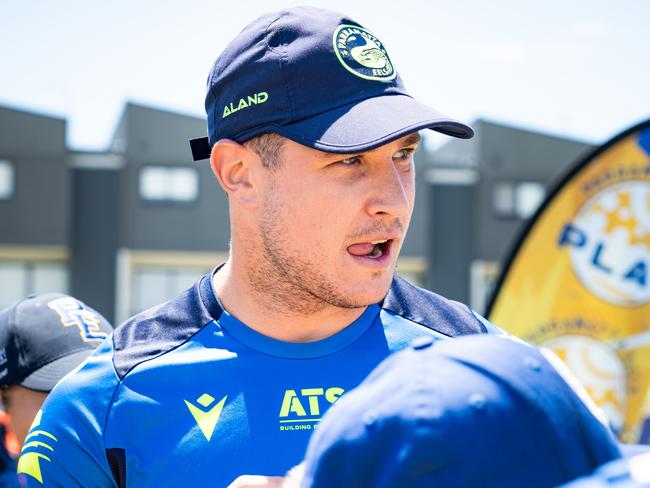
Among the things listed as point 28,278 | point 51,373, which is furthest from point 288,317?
point 28,278

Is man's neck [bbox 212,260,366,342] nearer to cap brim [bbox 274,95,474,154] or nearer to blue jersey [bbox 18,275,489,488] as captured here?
blue jersey [bbox 18,275,489,488]

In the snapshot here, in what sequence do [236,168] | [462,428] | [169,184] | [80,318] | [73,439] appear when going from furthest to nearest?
[169,184] < [80,318] < [236,168] < [73,439] < [462,428]

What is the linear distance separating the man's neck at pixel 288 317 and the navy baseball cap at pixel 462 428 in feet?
3.38

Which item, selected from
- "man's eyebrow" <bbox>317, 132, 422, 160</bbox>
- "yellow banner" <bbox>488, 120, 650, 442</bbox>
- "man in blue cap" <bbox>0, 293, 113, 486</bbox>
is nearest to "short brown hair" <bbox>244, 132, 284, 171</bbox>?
"man's eyebrow" <bbox>317, 132, 422, 160</bbox>

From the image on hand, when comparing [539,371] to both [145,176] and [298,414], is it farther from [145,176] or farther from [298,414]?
[145,176]

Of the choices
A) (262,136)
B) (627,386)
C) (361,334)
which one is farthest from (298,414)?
(627,386)

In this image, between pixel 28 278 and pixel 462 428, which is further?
pixel 28 278

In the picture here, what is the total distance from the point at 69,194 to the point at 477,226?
12.4 metres

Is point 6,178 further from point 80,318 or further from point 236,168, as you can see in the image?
point 236,168

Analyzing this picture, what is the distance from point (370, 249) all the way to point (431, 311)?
272 millimetres

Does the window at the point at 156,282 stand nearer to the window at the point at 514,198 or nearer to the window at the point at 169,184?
the window at the point at 169,184

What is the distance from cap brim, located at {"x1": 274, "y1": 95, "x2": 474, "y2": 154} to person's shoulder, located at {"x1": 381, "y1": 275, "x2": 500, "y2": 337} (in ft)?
1.46

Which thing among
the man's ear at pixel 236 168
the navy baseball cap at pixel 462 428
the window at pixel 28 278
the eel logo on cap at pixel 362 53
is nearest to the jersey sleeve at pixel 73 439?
the man's ear at pixel 236 168

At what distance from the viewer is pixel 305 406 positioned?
188 cm
